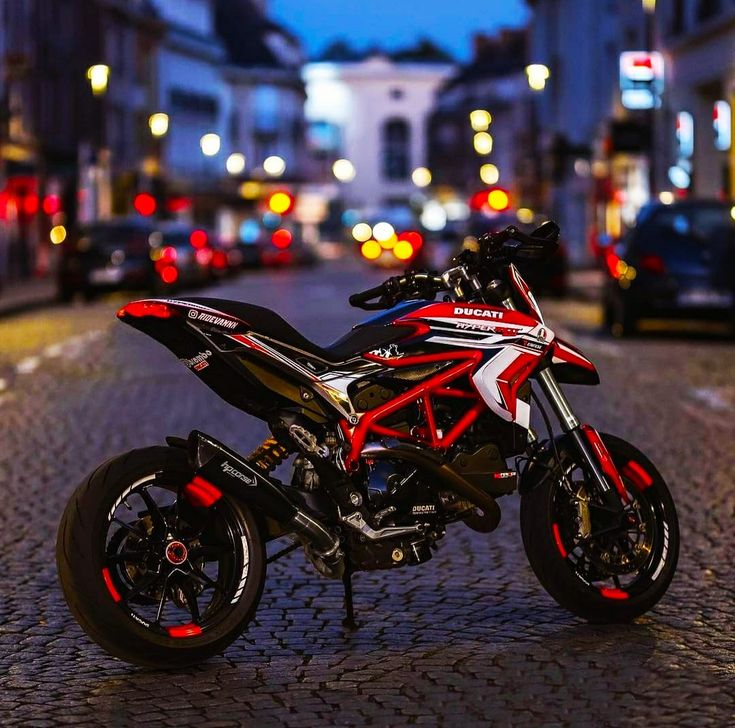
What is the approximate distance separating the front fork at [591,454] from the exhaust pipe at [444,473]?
1.31 feet

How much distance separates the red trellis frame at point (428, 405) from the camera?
6.51m

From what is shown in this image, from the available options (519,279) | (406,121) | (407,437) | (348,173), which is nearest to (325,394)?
(407,437)

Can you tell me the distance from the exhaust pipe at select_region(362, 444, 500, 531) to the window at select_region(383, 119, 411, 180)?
18917 centimetres

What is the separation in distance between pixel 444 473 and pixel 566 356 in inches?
26.8

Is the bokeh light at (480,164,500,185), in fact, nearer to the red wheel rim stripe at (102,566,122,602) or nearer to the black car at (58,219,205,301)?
the black car at (58,219,205,301)

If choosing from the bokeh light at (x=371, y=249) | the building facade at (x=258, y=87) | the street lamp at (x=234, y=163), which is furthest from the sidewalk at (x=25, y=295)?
the building facade at (x=258, y=87)

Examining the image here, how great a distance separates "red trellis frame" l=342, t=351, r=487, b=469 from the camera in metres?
6.51

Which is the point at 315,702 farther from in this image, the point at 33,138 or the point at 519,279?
the point at 33,138

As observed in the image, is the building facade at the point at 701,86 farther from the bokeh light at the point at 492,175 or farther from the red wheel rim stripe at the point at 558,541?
the bokeh light at the point at 492,175

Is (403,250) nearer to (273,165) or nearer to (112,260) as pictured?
(112,260)

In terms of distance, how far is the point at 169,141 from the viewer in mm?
99938

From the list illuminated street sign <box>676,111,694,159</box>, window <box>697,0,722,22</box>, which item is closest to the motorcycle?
window <box>697,0,722,22</box>

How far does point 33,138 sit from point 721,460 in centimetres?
5398

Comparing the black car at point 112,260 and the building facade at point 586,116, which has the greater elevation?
the building facade at point 586,116
